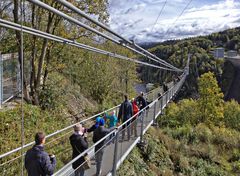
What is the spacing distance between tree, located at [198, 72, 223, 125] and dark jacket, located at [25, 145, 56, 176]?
3812 centimetres

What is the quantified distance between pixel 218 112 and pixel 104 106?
28.4 meters

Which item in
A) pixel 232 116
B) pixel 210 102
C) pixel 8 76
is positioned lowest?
pixel 232 116

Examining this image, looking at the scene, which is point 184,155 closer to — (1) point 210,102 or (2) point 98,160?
(2) point 98,160

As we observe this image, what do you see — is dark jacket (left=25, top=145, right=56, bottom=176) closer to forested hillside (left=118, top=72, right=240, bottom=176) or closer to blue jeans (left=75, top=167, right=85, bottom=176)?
blue jeans (left=75, top=167, right=85, bottom=176)

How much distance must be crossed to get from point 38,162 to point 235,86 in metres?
96.4

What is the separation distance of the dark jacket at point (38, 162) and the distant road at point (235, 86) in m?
88.1

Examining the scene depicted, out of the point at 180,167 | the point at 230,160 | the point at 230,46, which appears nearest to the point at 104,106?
the point at 180,167

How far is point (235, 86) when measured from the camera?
311ft

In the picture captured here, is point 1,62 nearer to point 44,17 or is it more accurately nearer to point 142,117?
point 44,17

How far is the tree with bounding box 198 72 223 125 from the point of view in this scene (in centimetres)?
4175

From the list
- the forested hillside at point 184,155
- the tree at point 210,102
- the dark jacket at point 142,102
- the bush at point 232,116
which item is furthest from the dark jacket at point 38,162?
the tree at point 210,102

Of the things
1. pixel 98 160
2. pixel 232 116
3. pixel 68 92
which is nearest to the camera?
pixel 98 160

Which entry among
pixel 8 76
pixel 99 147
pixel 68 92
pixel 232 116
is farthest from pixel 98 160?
pixel 232 116

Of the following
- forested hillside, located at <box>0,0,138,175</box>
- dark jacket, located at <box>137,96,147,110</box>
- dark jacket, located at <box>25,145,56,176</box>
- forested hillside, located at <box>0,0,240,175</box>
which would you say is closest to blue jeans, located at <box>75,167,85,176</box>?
dark jacket, located at <box>25,145,56,176</box>
